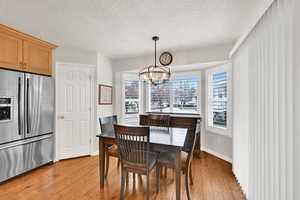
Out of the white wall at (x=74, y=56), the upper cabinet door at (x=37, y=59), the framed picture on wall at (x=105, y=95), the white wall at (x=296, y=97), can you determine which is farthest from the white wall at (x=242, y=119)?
the upper cabinet door at (x=37, y=59)

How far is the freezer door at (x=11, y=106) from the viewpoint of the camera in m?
2.24

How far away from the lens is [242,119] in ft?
6.98

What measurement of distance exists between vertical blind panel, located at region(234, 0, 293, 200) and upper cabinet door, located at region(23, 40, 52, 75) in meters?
3.56

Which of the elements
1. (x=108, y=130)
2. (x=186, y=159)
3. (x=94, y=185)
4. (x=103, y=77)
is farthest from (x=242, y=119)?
(x=103, y=77)

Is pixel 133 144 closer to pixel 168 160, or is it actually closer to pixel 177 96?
pixel 168 160

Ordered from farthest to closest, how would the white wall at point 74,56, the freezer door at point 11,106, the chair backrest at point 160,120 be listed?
the white wall at point 74,56 < the chair backrest at point 160,120 < the freezer door at point 11,106

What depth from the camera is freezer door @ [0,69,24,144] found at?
2242 millimetres

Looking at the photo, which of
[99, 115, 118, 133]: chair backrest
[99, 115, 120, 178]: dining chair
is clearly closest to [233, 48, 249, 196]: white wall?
[99, 115, 120, 178]: dining chair

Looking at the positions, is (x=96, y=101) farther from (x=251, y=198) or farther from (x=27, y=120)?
(x=251, y=198)

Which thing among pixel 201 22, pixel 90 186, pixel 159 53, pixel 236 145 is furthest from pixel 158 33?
pixel 90 186

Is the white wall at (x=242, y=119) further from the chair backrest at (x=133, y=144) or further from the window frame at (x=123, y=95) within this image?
the window frame at (x=123, y=95)

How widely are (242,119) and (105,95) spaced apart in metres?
3.11

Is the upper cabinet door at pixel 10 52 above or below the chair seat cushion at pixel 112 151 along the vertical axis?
above

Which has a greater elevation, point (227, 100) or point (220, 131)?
point (227, 100)
